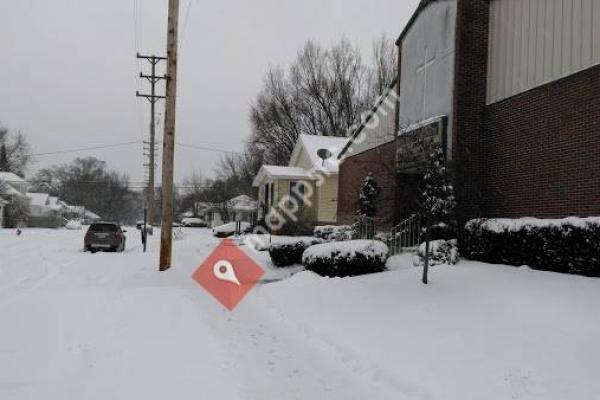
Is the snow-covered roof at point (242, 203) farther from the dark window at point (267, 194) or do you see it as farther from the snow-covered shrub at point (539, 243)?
the snow-covered shrub at point (539, 243)

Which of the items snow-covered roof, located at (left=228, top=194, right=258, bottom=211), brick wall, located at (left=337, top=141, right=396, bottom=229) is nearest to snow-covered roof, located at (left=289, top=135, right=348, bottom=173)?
brick wall, located at (left=337, top=141, right=396, bottom=229)

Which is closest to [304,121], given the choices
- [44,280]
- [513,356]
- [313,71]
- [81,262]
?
[313,71]

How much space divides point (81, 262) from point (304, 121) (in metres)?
31.4

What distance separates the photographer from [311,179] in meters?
31.2

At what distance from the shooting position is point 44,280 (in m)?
13.0

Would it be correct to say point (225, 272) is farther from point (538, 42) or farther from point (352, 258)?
point (538, 42)

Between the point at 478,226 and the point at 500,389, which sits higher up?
the point at 478,226

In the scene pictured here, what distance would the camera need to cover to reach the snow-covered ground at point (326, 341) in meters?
5.07

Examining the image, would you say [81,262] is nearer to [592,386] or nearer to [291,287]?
[291,287]

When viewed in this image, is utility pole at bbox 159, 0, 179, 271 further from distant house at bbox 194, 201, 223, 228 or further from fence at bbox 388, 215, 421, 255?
distant house at bbox 194, 201, 223, 228

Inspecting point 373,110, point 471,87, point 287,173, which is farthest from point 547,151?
point 287,173

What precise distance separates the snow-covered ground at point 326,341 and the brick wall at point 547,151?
5.69 feet

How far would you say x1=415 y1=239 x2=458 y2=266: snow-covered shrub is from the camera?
10.9 metres

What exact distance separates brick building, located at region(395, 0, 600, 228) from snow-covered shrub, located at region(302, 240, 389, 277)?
1269mm
